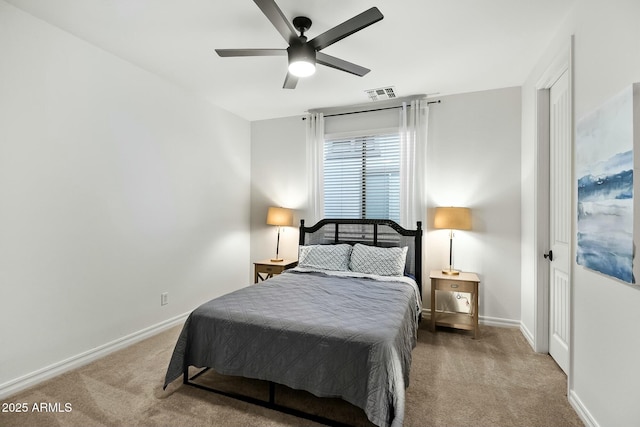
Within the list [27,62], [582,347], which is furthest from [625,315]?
[27,62]

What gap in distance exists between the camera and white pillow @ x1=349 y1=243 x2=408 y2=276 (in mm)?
3246

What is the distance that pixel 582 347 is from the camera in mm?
1898

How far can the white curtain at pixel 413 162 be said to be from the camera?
12.0 ft

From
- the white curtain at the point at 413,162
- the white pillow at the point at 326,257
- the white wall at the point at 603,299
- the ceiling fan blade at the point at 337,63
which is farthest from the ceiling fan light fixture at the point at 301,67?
the white pillow at the point at 326,257

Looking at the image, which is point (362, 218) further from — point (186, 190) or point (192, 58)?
point (192, 58)

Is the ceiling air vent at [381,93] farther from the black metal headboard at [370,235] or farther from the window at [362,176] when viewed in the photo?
the black metal headboard at [370,235]

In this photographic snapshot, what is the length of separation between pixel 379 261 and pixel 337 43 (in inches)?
85.6

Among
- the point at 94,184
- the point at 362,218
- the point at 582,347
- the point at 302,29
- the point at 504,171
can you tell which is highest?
the point at 302,29

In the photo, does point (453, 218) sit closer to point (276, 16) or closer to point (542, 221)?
point (542, 221)

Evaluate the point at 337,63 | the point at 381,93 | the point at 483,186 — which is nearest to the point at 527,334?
the point at 483,186

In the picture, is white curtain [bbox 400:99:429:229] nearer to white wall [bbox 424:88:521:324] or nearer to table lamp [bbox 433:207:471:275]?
white wall [bbox 424:88:521:324]

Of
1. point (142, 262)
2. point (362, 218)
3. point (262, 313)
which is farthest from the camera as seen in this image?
point (362, 218)

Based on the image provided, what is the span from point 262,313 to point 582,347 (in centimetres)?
208

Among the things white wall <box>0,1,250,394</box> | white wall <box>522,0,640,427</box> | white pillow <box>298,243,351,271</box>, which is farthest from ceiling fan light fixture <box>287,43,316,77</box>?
white pillow <box>298,243,351,271</box>
